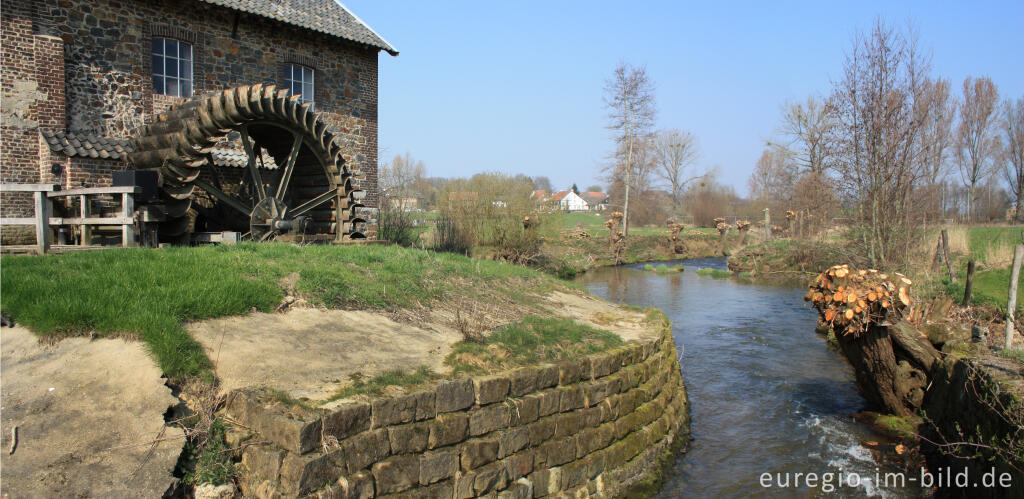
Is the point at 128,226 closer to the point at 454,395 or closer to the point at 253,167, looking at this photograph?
the point at 253,167

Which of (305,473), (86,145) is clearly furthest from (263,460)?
(86,145)

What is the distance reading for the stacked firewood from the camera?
7301 millimetres

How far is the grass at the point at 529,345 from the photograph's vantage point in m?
5.76

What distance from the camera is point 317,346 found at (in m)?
5.51

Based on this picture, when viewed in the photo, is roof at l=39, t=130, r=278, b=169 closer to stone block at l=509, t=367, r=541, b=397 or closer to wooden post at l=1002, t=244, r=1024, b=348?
stone block at l=509, t=367, r=541, b=397

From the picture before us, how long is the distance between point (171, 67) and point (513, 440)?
11829 millimetres

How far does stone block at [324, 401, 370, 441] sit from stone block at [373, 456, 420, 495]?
0.30 m

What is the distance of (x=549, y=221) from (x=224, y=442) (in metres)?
17.4

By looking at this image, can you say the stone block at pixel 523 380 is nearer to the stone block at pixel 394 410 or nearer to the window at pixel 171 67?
the stone block at pixel 394 410

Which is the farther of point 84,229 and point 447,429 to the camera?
point 84,229

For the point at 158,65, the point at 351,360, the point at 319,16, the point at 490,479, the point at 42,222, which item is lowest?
the point at 490,479

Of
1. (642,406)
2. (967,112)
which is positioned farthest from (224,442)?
(967,112)

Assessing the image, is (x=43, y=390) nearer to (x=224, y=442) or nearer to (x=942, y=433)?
(x=224, y=442)

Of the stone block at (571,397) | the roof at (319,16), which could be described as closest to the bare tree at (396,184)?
the roof at (319,16)
